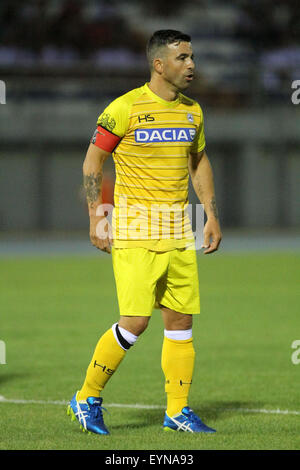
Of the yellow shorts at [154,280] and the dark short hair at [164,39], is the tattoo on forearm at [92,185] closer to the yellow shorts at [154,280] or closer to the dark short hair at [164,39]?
the yellow shorts at [154,280]

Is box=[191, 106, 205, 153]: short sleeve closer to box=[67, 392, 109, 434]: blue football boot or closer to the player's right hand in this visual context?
the player's right hand

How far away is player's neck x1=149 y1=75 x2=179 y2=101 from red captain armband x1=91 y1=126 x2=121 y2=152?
381 millimetres

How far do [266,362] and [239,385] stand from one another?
46.4 inches

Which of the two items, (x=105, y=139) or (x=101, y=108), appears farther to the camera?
(x=101, y=108)

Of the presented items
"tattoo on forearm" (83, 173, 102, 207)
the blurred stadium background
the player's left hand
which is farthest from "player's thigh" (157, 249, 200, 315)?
the blurred stadium background

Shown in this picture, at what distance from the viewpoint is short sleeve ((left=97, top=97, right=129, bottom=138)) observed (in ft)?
18.2

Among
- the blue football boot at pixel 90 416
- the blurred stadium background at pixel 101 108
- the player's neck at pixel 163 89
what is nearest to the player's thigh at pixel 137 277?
the blue football boot at pixel 90 416

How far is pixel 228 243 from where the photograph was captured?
25703mm

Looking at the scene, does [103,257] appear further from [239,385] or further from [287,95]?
[239,385]

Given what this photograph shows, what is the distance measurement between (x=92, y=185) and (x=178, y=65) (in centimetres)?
86

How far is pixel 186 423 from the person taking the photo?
5727mm

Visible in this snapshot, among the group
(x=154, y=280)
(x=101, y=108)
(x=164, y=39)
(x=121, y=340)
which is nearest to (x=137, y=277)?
(x=154, y=280)

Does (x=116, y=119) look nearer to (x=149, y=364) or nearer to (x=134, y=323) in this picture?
(x=134, y=323)

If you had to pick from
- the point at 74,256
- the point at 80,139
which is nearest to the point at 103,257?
the point at 74,256
